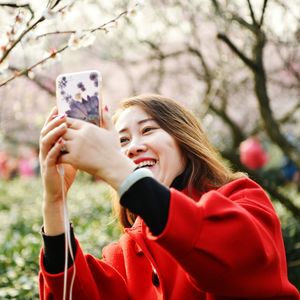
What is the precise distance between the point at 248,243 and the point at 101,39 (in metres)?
7.88

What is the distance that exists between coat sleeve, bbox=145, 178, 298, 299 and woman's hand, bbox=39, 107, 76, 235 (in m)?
0.35

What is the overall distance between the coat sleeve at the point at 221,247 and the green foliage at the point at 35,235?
47.3 inches

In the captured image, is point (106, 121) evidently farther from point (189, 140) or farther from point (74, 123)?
point (189, 140)

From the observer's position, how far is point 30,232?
620 cm

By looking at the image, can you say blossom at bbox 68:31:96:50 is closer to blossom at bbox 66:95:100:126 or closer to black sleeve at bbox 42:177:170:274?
blossom at bbox 66:95:100:126

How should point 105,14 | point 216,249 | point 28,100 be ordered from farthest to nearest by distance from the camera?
point 28,100 < point 105,14 < point 216,249

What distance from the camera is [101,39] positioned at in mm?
8914

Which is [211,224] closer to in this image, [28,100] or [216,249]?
[216,249]

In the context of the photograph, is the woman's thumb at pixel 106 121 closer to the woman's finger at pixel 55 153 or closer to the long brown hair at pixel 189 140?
the woman's finger at pixel 55 153

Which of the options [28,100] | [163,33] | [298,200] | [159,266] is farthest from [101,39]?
[159,266]

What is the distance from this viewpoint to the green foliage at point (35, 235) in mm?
3471

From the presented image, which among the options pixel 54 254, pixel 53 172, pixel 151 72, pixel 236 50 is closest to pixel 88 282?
pixel 54 254

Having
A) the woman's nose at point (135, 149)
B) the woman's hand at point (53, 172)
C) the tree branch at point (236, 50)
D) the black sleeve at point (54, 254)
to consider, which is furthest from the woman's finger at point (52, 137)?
the tree branch at point (236, 50)

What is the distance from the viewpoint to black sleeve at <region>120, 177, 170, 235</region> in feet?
4.41
